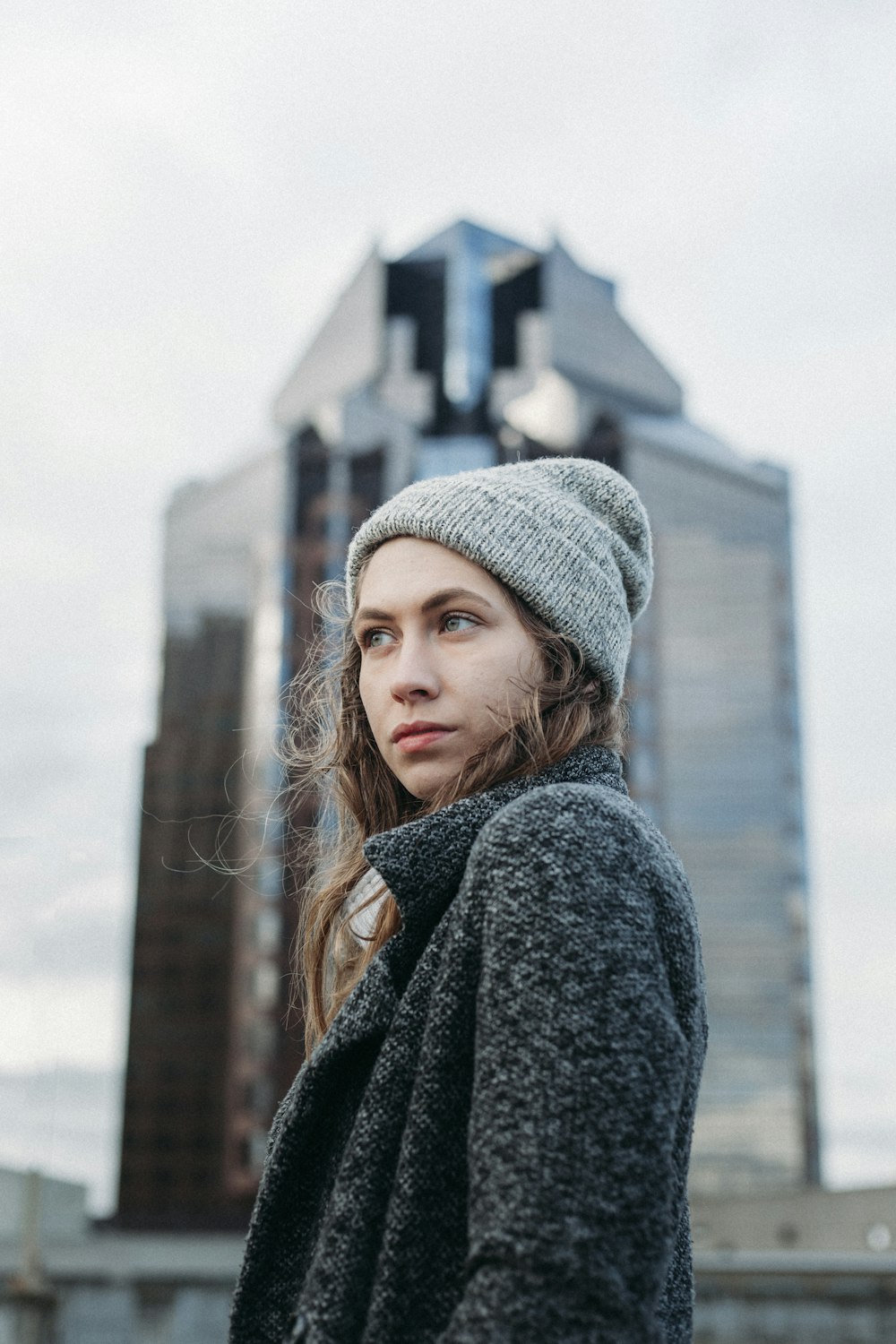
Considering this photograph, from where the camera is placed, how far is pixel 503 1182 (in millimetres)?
994

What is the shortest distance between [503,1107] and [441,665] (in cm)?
49

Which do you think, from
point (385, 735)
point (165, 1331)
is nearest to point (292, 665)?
point (165, 1331)

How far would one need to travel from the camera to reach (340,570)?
57875 millimetres

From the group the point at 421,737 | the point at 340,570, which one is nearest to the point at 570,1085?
Result: the point at 421,737

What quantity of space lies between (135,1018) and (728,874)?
87.7 ft

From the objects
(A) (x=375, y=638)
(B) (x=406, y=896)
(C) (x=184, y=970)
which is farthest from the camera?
(C) (x=184, y=970)

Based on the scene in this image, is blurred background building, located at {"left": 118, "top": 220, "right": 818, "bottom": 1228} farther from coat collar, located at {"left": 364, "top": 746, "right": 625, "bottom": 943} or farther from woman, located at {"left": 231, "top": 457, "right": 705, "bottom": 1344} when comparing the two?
coat collar, located at {"left": 364, "top": 746, "right": 625, "bottom": 943}

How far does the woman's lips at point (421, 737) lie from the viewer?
139cm

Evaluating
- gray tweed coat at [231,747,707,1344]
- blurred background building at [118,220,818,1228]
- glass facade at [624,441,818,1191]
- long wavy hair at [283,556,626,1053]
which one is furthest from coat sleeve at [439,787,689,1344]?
glass facade at [624,441,818,1191]

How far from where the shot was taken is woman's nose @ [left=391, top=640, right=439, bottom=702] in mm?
1389

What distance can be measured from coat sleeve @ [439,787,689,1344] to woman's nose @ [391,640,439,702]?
0.27m

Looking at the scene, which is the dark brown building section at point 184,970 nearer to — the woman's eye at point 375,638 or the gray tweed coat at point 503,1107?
the woman's eye at point 375,638

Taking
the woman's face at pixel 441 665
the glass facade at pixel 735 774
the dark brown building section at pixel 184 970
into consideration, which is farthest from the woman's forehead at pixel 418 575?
the dark brown building section at pixel 184 970

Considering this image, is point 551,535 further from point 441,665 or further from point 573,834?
point 573,834
